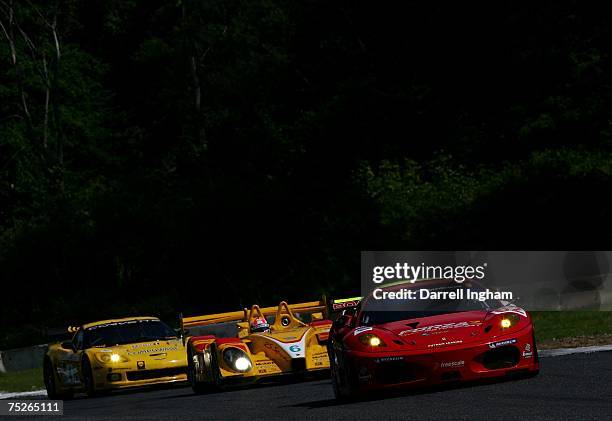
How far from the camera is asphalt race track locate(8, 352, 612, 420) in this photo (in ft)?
34.1

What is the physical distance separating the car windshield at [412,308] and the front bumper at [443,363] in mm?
702

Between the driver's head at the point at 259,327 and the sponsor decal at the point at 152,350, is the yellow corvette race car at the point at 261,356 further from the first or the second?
the sponsor decal at the point at 152,350

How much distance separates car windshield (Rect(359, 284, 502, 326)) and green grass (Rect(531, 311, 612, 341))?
781 cm

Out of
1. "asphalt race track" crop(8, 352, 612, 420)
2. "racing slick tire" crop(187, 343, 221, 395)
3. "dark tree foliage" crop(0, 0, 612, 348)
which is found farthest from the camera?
"dark tree foliage" crop(0, 0, 612, 348)

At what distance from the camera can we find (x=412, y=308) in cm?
1309

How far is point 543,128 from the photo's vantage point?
3953cm

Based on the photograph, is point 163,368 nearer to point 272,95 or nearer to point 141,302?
point 141,302

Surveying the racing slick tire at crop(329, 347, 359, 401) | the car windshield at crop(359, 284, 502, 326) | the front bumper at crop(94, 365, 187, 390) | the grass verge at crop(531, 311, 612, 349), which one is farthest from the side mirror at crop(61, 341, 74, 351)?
the car windshield at crop(359, 284, 502, 326)

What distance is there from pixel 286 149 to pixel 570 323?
81.0 feet

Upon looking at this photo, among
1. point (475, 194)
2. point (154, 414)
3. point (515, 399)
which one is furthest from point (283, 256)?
point (515, 399)

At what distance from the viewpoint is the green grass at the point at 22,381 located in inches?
974

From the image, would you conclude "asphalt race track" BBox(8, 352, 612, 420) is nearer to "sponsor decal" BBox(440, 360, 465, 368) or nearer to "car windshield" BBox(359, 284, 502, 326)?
"sponsor decal" BBox(440, 360, 465, 368)

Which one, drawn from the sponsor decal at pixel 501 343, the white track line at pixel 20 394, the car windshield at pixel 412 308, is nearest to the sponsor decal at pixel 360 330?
the car windshield at pixel 412 308

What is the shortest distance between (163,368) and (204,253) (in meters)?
22.7
